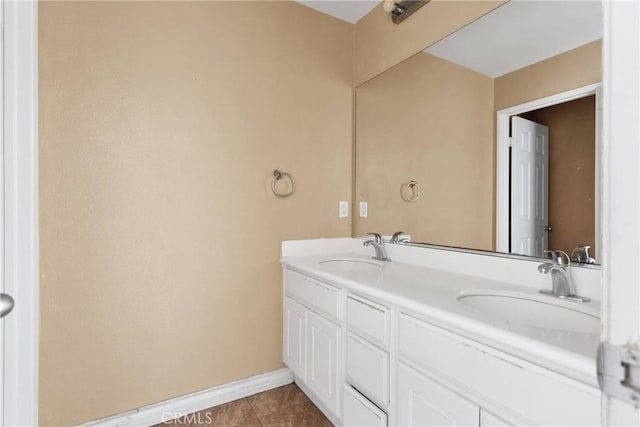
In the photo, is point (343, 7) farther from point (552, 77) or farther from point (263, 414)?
point (263, 414)

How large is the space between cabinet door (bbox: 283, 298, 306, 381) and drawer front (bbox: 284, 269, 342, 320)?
74 mm

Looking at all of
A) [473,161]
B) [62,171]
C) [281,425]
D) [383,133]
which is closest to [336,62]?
[383,133]

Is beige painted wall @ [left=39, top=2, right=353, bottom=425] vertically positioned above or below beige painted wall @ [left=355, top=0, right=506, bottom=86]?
below

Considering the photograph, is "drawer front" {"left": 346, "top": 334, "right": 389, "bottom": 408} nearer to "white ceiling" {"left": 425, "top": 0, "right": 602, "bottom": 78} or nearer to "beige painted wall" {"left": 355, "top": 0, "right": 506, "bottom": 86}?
"white ceiling" {"left": 425, "top": 0, "right": 602, "bottom": 78}

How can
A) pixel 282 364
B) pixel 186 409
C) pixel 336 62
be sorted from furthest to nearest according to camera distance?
pixel 336 62 → pixel 282 364 → pixel 186 409

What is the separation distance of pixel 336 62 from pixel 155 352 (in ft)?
6.61

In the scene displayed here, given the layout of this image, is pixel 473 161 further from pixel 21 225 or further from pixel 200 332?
pixel 21 225

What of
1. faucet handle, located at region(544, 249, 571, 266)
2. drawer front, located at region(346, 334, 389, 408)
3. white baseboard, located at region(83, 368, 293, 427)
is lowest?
white baseboard, located at region(83, 368, 293, 427)

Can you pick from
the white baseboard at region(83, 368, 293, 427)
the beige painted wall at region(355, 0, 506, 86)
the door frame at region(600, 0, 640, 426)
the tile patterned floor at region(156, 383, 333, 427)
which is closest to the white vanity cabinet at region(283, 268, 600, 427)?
the tile patterned floor at region(156, 383, 333, 427)

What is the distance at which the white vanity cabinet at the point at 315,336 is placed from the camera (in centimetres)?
139

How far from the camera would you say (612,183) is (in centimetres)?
39

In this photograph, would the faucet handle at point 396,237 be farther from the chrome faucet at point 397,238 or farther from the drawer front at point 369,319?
the drawer front at point 369,319

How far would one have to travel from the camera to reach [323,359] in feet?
4.86

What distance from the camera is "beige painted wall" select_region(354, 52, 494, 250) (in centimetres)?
147
